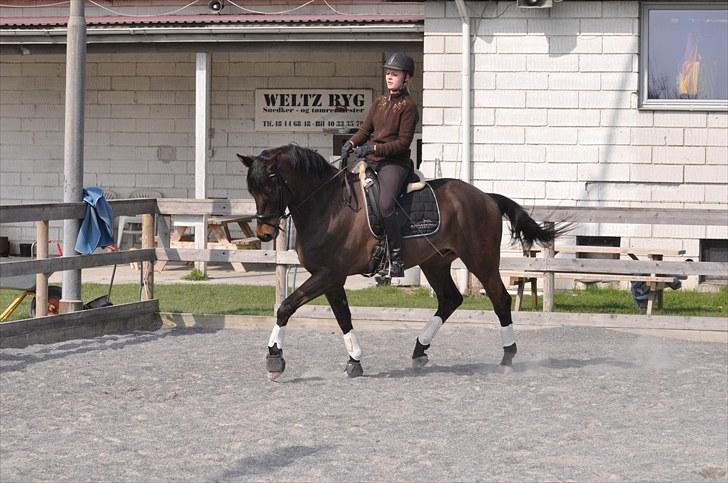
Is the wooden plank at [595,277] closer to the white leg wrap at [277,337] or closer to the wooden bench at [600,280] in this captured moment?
the wooden bench at [600,280]

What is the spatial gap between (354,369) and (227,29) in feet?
29.3

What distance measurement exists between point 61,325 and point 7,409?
3.18m

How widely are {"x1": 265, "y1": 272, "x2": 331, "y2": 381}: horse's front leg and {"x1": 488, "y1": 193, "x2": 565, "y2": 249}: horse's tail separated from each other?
189 centimetres

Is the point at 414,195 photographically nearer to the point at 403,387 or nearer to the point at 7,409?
the point at 403,387

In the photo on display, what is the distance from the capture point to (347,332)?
1044 centimetres

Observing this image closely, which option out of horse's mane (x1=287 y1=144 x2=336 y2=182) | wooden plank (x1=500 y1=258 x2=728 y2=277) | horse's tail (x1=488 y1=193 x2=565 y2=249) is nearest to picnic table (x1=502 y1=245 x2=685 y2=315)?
wooden plank (x1=500 y1=258 x2=728 y2=277)

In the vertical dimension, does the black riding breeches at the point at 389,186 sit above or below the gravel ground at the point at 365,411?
above

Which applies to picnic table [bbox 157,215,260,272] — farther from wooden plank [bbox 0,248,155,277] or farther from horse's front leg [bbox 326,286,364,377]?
horse's front leg [bbox 326,286,364,377]

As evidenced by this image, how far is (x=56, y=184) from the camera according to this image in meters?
21.5

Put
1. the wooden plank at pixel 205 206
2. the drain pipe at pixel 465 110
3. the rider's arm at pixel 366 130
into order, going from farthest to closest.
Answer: the drain pipe at pixel 465 110
the wooden plank at pixel 205 206
the rider's arm at pixel 366 130

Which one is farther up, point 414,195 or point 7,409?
point 414,195

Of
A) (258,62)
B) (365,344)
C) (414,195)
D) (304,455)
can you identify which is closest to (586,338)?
(365,344)

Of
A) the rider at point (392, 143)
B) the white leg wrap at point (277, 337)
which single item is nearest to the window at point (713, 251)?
the rider at point (392, 143)

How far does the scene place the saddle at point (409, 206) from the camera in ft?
34.1
